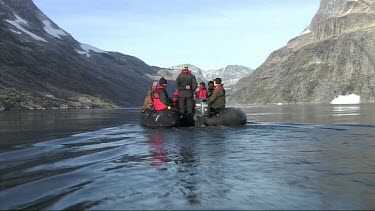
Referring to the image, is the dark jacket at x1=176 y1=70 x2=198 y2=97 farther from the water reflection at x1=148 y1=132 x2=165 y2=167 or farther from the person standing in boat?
the water reflection at x1=148 y1=132 x2=165 y2=167

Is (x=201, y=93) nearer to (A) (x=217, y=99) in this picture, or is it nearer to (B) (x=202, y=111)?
(A) (x=217, y=99)

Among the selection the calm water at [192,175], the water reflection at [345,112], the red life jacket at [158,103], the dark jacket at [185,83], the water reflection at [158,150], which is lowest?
the water reflection at [345,112]

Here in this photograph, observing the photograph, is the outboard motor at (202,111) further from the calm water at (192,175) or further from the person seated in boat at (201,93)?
the calm water at (192,175)

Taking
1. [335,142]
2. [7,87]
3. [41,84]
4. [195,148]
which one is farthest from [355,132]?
[41,84]

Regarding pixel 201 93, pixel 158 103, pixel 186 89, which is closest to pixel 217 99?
pixel 201 93

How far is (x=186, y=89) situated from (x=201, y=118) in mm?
1844

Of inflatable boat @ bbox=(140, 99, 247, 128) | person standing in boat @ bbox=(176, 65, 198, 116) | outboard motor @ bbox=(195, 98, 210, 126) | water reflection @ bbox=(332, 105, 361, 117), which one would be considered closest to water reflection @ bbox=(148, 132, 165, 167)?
inflatable boat @ bbox=(140, 99, 247, 128)

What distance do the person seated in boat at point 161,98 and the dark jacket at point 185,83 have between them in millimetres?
839

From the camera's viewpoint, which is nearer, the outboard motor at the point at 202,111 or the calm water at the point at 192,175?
the calm water at the point at 192,175

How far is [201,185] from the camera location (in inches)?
340

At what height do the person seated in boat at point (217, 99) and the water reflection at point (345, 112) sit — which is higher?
the person seated in boat at point (217, 99)

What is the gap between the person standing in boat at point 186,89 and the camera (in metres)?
23.6

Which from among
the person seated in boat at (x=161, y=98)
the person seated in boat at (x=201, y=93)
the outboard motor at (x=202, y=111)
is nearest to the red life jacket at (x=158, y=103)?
the person seated in boat at (x=161, y=98)

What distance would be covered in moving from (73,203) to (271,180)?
424cm
